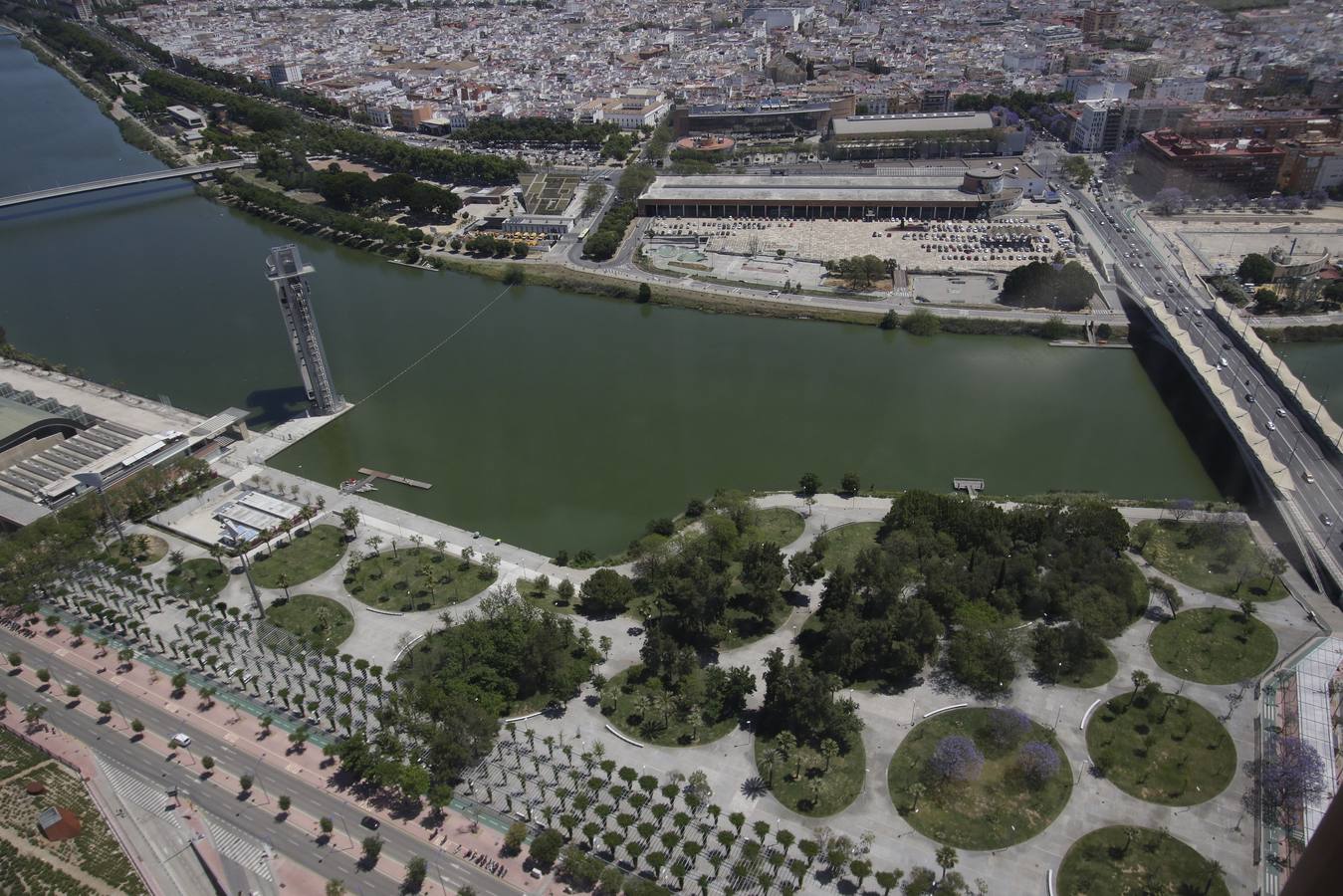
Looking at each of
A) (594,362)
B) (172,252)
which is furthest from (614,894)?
(172,252)

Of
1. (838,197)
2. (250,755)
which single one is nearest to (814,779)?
(250,755)

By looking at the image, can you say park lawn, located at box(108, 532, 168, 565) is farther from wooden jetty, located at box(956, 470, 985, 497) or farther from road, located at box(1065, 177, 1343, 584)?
road, located at box(1065, 177, 1343, 584)

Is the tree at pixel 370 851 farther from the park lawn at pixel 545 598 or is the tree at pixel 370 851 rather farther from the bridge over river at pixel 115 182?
the bridge over river at pixel 115 182

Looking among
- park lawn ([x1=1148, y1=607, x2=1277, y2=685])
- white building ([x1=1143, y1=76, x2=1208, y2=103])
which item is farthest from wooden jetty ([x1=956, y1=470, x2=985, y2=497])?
white building ([x1=1143, y1=76, x2=1208, y2=103])

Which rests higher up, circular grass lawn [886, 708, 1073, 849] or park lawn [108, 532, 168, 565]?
park lawn [108, 532, 168, 565]

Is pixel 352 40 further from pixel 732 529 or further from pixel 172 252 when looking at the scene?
pixel 732 529

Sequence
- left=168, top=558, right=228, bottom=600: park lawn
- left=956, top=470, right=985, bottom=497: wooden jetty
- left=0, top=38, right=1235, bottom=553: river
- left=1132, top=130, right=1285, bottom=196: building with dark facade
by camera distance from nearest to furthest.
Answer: left=168, top=558, right=228, bottom=600: park lawn < left=956, top=470, right=985, bottom=497: wooden jetty < left=0, top=38, right=1235, bottom=553: river < left=1132, top=130, right=1285, bottom=196: building with dark facade
